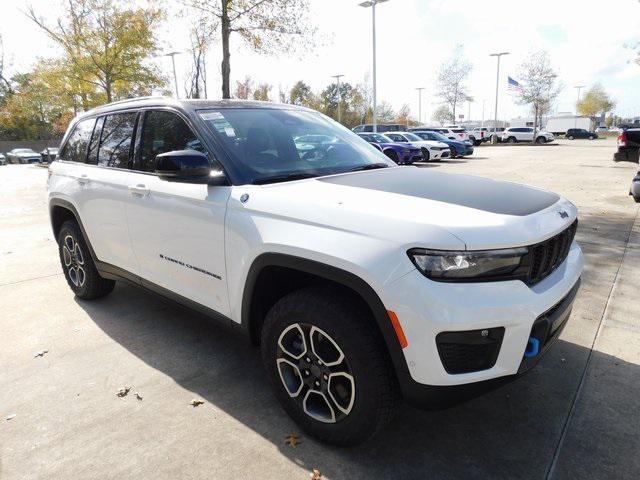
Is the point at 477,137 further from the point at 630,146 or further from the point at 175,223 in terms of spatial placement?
the point at 175,223

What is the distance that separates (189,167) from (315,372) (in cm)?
129

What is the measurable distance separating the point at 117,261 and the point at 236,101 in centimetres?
160

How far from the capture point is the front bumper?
1826 mm

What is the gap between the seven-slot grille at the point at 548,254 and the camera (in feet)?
Result: 6.82

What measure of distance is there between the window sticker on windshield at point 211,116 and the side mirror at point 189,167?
14.3 inches

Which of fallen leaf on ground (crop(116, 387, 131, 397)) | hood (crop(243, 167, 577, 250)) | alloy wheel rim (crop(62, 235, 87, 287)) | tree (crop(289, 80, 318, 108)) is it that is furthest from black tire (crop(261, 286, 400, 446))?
tree (crop(289, 80, 318, 108))

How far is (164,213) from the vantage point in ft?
9.82

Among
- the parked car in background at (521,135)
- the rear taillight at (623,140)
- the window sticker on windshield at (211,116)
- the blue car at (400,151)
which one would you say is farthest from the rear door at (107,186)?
the parked car in background at (521,135)

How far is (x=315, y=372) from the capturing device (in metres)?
2.31

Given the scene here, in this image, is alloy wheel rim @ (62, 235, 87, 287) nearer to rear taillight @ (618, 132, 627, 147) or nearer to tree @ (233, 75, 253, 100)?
rear taillight @ (618, 132, 627, 147)

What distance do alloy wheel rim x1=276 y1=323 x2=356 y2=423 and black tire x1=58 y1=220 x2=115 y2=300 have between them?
8.57 feet

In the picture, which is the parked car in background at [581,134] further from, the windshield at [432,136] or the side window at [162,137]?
the side window at [162,137]

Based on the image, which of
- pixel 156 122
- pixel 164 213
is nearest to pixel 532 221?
pixel 164 213

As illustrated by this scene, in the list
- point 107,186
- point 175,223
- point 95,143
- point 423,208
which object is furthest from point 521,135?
point 423,208
